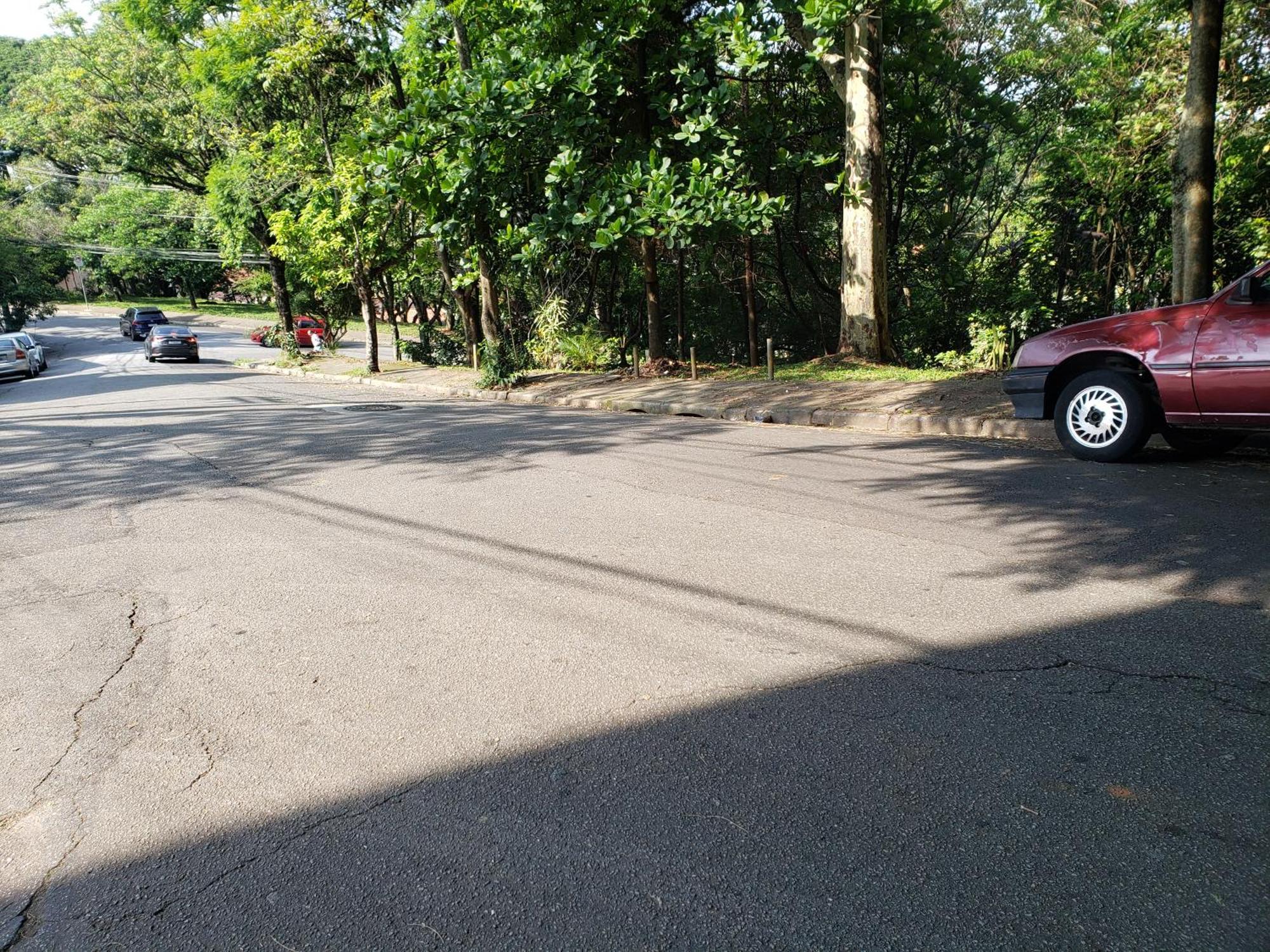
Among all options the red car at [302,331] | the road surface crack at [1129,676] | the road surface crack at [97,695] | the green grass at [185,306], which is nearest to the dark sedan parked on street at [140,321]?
the red car at [302,331]

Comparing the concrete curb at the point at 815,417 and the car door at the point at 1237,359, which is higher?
the car door at the point at 1237,359

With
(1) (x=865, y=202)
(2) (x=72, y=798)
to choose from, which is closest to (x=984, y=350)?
(1) (x=865, y=202)

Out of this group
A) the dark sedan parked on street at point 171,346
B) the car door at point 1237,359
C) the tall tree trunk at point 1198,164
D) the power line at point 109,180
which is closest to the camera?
the car door at point 1237,359

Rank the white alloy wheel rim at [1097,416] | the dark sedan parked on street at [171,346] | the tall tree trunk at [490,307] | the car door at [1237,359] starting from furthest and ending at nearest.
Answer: the dark sedan parked on street at [171,346] → the tall tree trunk at [490,307] → the white alloy wheel rim at [1097,416] → the car door at [1237,359]

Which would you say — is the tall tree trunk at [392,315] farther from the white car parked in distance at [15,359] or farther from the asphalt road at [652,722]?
the asphalt road at [652,722]

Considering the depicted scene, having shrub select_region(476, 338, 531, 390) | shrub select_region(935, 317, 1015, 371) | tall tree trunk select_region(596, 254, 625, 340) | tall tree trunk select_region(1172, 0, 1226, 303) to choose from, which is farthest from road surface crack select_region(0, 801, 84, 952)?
tall tree trunk select_region(596, 254, 625, 340)

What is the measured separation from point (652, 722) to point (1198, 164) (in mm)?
10143

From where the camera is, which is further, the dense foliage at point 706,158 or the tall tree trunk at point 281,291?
the tall tree trunk at point 281,291

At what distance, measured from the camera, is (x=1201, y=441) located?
7.46 metres

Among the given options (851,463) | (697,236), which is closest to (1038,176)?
(697,236)

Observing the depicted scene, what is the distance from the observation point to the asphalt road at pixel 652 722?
2.28 metres

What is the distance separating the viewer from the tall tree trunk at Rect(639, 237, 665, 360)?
1652cm

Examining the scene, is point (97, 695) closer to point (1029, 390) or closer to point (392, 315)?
point (1029, 390)

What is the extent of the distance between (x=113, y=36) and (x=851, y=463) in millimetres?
A: 35438
